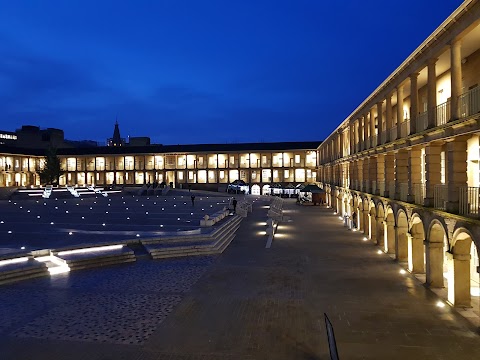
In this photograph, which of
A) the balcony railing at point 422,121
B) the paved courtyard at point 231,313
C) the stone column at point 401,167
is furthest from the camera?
the stone column at point 401,167

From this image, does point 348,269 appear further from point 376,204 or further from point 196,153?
point 196,153

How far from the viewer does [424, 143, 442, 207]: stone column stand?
16062 mm

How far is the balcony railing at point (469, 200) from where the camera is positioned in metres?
12.8

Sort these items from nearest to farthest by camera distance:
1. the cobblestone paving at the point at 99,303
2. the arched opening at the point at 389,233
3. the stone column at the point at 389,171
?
the cobblestone paving at the point at 99,303
the arched opening at the point at 389,233
the stone column at the point at 389,171

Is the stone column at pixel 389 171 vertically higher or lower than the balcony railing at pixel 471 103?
lower

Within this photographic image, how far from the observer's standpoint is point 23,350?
10211 millimetres

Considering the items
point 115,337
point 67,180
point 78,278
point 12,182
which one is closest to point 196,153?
point 67,180

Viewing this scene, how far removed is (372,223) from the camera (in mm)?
26984

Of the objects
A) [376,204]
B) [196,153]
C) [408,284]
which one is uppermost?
[196,153]

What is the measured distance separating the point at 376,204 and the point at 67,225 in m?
24.0

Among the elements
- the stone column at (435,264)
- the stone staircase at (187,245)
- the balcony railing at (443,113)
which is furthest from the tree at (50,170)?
the stone column at (435,264)

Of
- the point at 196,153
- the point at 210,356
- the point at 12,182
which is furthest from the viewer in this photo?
the point at 196,153

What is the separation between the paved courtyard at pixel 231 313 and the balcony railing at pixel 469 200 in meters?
3.50

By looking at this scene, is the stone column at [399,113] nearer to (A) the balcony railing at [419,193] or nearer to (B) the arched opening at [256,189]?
(A) the balcony railing at [419,193]
